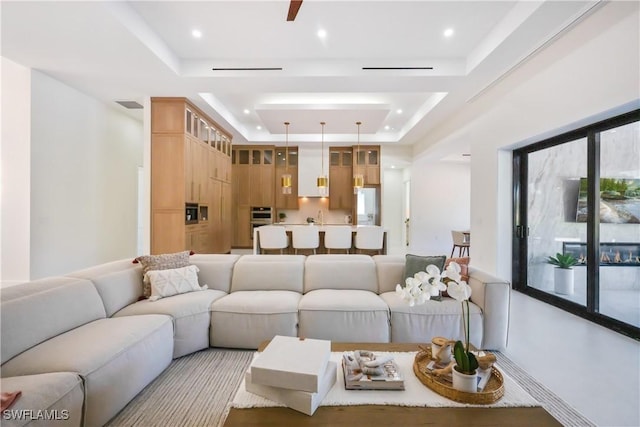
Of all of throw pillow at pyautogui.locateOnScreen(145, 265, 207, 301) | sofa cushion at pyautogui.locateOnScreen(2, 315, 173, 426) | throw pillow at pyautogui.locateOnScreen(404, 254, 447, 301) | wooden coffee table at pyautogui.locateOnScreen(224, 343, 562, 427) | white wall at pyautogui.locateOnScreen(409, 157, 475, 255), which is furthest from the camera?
white wall at pyautogui.locateOnScreen(409, 157, 475, 255)

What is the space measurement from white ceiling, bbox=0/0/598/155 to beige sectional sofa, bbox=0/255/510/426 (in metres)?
2.47

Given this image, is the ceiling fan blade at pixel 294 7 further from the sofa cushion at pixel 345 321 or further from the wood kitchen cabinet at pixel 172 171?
the wood kitchen cabinet at pixel 172 171

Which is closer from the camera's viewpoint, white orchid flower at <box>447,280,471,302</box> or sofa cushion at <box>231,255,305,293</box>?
white orchid flower at <box>447,280,471,302</box>

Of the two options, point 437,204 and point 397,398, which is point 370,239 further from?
point 437,204

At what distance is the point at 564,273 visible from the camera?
12.8 feet

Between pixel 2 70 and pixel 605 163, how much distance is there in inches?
295

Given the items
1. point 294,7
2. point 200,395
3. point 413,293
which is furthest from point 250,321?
point 294,7

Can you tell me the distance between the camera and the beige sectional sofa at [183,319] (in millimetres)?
1497

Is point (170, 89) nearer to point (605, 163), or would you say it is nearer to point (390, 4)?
point (390, 4)

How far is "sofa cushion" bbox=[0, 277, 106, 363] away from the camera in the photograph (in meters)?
1.61

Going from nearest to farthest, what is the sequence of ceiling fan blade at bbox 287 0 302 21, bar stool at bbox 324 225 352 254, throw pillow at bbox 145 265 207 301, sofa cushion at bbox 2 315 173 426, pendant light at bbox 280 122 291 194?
sofa cushion at bbox 2 315 173 426 → ceiling fan blade at bbox 287 0 302 21 → throw pillow at bbox 145 265 207 301 → bar stool at bbox 324 225 352 254 → pendant light at bbox 280 122 291 194

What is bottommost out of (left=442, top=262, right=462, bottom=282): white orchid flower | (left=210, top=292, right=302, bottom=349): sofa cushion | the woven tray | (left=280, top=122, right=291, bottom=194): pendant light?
(left=210, top=292, right=302, bottom=349): sofa cushion

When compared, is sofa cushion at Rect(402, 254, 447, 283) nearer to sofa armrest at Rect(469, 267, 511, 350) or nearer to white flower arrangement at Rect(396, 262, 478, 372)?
sofa armrest at Rect(469, 267, 511, 350)

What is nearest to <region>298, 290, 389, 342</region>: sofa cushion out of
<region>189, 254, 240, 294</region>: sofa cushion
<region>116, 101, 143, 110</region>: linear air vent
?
<region>189, 254, 240, 294</region>: sofa cushion
